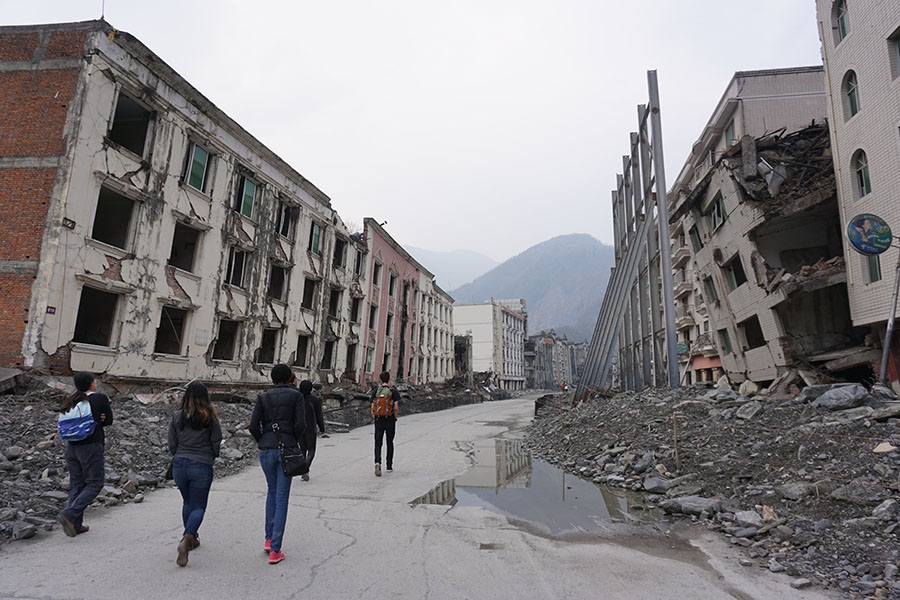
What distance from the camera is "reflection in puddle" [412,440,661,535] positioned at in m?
6.12

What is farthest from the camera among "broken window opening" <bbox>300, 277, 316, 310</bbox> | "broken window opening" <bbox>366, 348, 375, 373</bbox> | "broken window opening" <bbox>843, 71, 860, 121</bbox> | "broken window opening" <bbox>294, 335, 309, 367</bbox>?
"broken window opening" <bbox>366, 348, 375, 373</bbox>


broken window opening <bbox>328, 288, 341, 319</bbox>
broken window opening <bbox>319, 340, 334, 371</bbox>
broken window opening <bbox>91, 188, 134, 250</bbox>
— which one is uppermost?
broken window opening <bbox>91, 188, 134, 250</bbox>

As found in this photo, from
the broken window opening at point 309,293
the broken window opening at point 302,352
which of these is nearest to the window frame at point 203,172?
the broken window opening at point 309,293

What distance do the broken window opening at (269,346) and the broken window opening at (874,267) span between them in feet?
68.8

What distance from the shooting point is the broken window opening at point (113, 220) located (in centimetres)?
1477

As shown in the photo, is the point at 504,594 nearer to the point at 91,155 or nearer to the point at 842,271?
the point at 91,155

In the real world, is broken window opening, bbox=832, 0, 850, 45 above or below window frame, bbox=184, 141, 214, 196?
above

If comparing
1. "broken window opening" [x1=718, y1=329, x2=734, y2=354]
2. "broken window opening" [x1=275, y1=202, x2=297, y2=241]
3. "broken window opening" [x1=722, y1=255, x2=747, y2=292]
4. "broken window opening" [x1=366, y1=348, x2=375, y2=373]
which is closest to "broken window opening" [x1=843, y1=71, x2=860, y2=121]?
"broken window opening" [x1=722, y1=255, x2=747, y2=292]

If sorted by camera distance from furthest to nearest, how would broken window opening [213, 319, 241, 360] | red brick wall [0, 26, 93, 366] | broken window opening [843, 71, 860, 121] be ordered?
1. broken window opening [213, 319, 241, 360]
2. broken window opening [843, 71, 860, 121]
3. red brick wall [0, 26, 93, 366]

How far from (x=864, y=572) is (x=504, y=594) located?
10.7 feet

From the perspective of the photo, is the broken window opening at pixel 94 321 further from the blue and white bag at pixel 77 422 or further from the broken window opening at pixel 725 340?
the broken window opening at pixel 725 340

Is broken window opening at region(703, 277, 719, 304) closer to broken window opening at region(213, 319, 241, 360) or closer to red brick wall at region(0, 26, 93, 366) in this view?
broken window opening at region(213, 319, 241, 360)

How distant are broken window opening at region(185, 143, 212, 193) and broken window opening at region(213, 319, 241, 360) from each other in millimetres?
5268

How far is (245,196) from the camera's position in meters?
18.8
